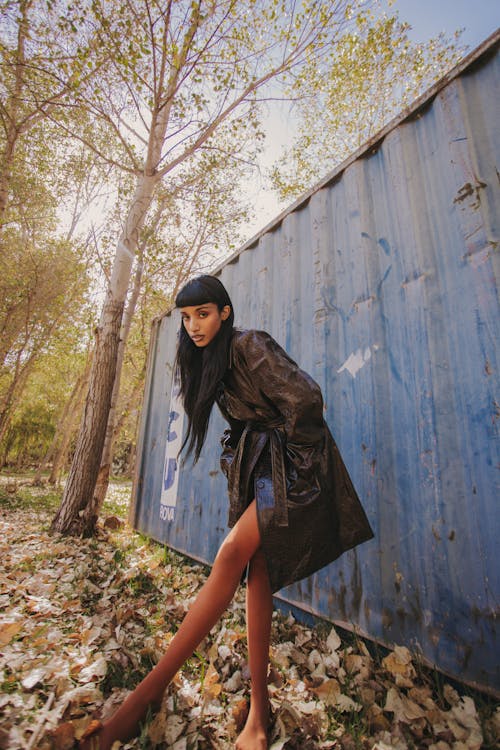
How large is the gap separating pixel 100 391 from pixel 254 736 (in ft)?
15.3

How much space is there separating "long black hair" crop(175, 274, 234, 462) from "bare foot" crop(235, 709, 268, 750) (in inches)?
42.1

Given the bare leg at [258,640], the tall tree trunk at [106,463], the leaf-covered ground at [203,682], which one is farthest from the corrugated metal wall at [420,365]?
the tall tree trunk at [106,463]

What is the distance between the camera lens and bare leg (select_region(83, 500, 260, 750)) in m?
1.21

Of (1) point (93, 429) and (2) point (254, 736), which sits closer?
(2) point (254, 736)

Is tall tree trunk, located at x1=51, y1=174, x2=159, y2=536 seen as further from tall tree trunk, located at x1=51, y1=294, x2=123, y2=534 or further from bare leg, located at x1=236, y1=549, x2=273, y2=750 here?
bare leg, located at x1=236, y1=549, x2=273, y2=750

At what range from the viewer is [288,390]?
1.43 meters

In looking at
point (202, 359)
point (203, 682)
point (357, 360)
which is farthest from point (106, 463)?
point (357, 360)

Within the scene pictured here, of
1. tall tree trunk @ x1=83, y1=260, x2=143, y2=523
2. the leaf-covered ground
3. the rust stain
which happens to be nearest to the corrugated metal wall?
the rust stain

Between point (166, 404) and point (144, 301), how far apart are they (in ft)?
28.7

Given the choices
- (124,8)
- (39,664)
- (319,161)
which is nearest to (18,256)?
(124,8)

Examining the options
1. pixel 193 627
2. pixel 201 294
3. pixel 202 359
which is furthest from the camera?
pixel 202 359

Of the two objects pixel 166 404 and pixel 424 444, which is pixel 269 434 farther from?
pixel 166 404

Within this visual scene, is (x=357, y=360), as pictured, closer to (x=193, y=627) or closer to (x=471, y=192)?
(x=471, y=192)

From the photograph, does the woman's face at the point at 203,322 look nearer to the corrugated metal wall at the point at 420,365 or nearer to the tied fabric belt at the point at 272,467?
the tied fabric belt at the point at 272,467
